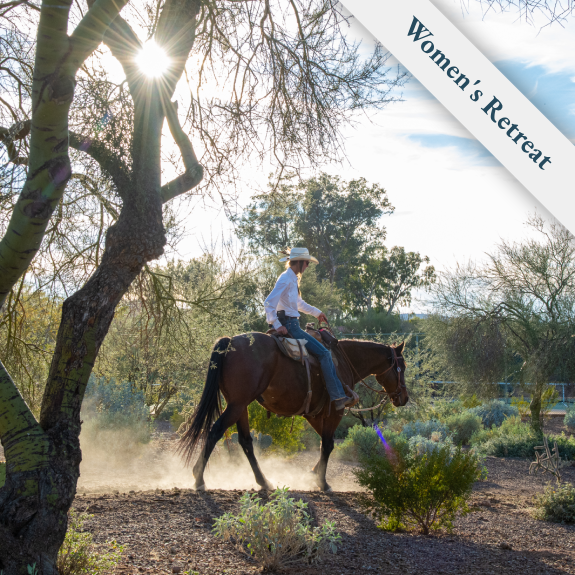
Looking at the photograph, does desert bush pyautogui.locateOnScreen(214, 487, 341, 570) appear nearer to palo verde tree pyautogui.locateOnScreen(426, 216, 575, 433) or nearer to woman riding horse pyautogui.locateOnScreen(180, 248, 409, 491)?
woman riding horse pyautogui.locateOnScreen(180, 248, 409, 491)

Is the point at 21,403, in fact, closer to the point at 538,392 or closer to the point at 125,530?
the point at 125,530

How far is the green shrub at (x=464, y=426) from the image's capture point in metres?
15.1

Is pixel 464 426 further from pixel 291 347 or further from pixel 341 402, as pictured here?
pixel 291 347

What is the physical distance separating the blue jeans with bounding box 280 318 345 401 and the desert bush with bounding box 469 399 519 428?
12.8 meters

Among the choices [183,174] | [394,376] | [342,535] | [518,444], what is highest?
[183,174]

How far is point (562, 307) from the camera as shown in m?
14.5

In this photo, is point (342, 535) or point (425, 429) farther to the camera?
point (425, 429)

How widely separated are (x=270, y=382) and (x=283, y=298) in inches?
45.6

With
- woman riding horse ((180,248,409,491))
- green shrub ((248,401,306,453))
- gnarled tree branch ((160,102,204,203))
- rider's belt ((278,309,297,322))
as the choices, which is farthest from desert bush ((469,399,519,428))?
gnarled tree branch ((160,102,204,203))

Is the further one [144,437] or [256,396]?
[144,437]

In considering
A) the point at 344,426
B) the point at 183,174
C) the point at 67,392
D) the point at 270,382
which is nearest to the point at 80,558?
the point at 67,392

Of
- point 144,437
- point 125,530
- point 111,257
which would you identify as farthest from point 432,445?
point 111,257

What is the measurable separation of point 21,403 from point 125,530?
181 cm

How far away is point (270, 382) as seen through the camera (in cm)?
736
